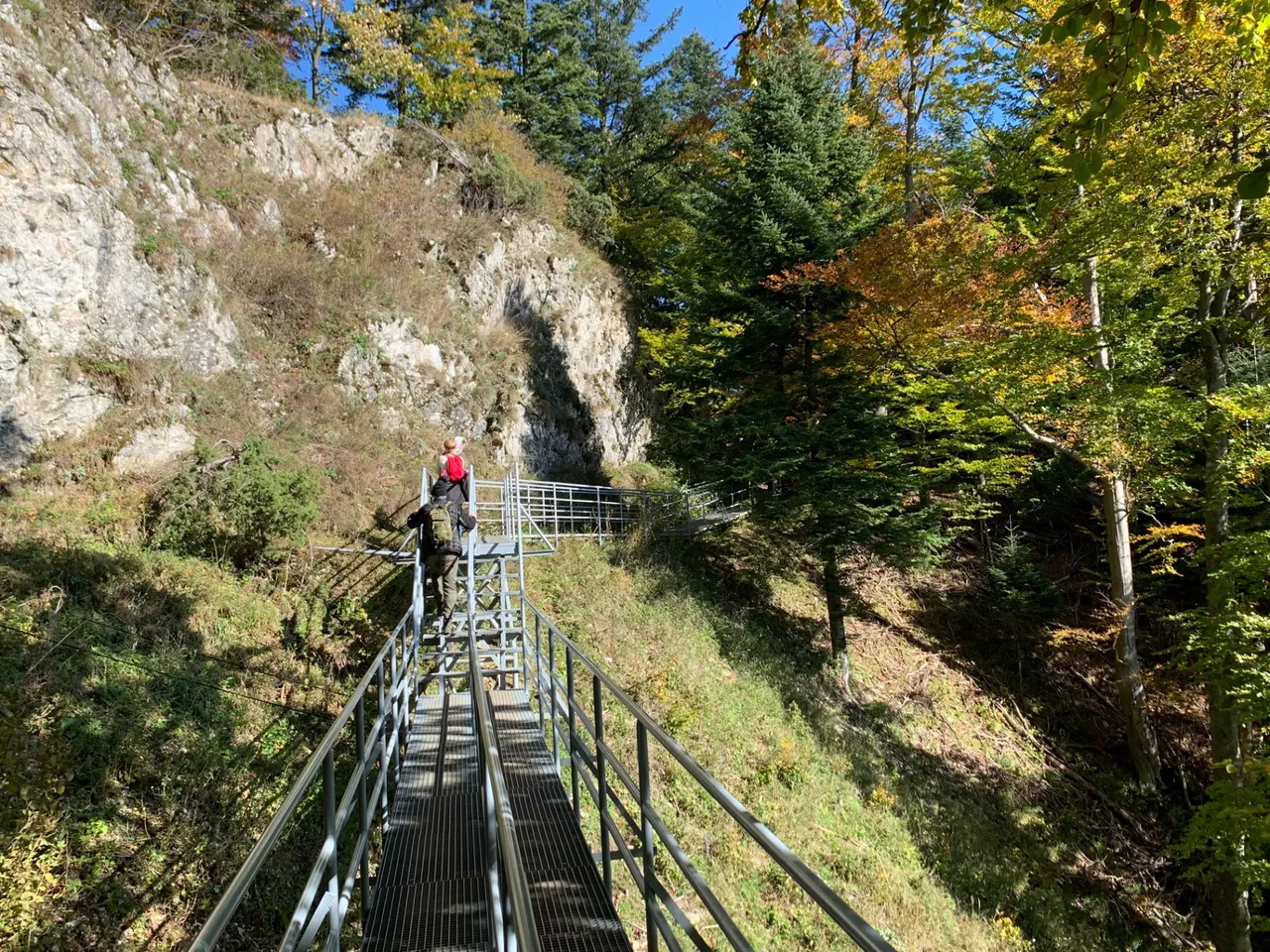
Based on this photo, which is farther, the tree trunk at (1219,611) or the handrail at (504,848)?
the tree trunk at (1219,611)

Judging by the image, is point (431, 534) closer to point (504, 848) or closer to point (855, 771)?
point (504, 848)

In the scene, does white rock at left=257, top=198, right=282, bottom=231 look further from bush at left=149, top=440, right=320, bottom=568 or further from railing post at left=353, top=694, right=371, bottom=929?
railing post at left=353, top=694, right=371, bottom=929

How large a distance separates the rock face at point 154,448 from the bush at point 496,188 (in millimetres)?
12797

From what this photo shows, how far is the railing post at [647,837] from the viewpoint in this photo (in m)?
2.98

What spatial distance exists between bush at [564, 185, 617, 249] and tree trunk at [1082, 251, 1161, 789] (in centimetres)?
1721

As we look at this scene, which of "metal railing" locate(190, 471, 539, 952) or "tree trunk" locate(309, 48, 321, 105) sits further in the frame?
"tree trunk" locate(309, 48, 321, 105)

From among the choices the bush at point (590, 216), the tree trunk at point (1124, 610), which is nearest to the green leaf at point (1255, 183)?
the tree trunk at point (1124, 610)

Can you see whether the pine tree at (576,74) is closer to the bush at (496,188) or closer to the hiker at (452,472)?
the bush at (496,188)

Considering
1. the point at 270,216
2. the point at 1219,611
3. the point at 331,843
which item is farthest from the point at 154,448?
the point at 1219,611

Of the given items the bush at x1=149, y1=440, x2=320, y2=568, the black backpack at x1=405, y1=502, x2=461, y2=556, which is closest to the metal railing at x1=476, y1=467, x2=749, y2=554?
the black backpack at x1=405, y1=502, x2=461, y2=556

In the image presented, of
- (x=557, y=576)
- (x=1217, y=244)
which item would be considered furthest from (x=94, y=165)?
(x=1217, y=244)

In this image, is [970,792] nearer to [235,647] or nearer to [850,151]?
[235,647]

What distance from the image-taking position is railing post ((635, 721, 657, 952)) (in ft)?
9.77

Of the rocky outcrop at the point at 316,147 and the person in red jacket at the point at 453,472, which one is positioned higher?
the rocky outcrop at the point at 316,147
